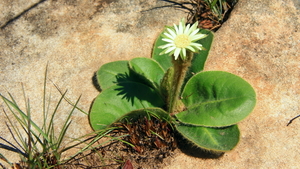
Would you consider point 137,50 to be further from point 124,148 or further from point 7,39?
point 7,39

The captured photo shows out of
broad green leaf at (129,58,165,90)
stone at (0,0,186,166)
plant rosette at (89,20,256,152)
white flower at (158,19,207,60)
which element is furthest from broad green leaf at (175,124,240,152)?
stone at (0,0,186,166)

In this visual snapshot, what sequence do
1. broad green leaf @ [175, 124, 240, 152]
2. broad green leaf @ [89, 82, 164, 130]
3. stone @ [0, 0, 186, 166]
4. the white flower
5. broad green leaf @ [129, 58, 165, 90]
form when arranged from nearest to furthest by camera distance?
the white flower < broad green leaf @ [175, 124, 240, 152] < broad green leaf @ [89, 82, 164, 130] < broad green leaf @ [129, 58, 165, 90] < stone @ [0, 0, 186, 166]

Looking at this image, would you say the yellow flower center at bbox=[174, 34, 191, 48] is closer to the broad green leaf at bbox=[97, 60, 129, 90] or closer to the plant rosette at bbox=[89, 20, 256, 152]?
the plant rosette at bbox=[89, 20, 256, 152]

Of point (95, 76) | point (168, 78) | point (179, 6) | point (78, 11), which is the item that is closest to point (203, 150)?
point (168, 78)

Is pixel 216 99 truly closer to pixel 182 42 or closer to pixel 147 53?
pixel 182 42

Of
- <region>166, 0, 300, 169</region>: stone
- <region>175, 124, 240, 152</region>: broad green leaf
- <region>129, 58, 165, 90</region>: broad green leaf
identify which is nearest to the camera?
<region>175, 124, 240, 152</region>: broad green leaf

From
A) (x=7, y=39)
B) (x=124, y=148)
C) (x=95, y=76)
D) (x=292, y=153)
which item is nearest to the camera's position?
(x=292, y=153)

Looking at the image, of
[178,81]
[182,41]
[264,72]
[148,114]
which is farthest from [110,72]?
[264,72]
